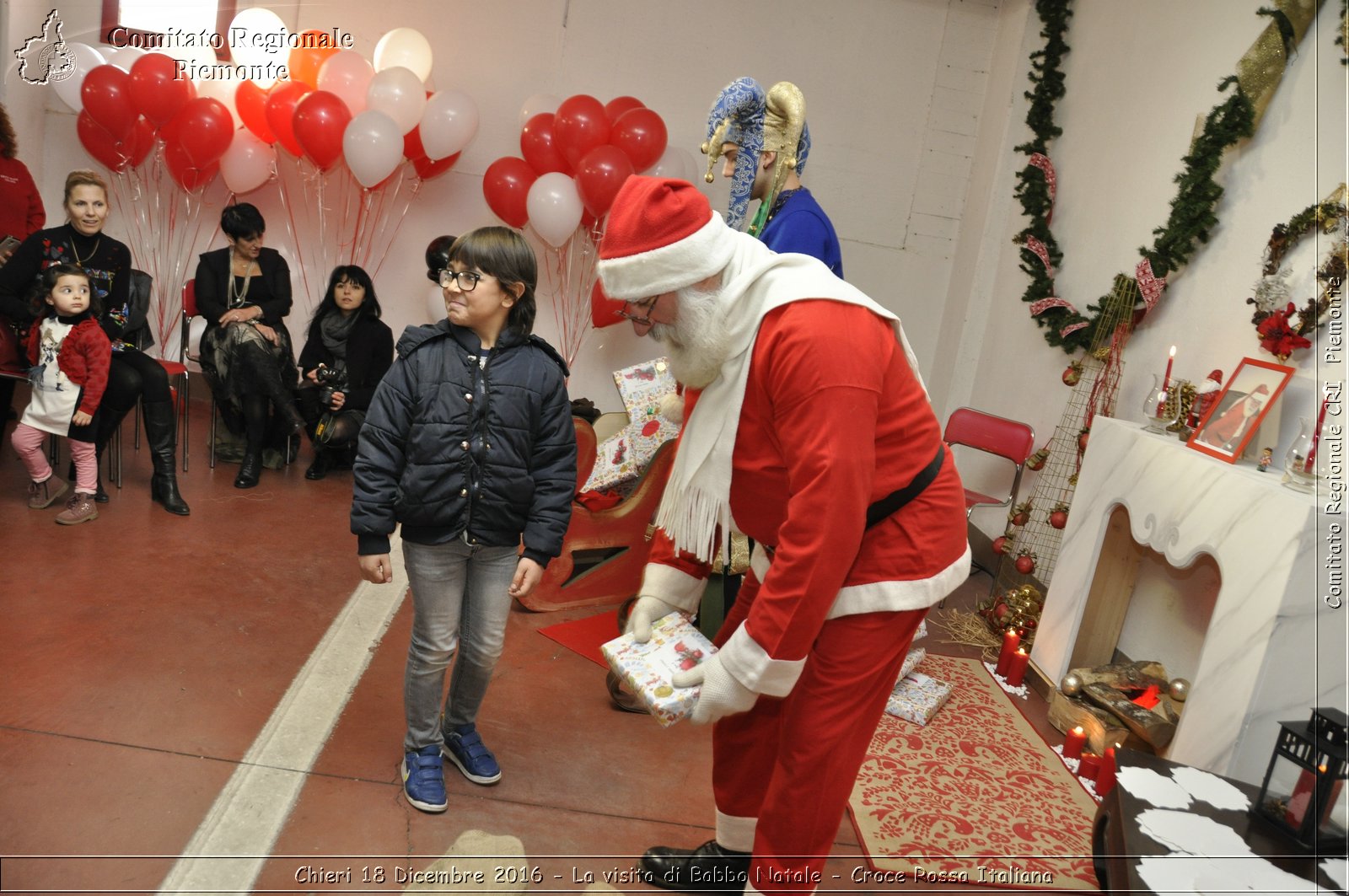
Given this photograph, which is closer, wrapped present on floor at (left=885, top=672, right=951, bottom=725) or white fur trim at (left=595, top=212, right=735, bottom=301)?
white fur trim at (left=595, top=212, right=735, bottom=301)

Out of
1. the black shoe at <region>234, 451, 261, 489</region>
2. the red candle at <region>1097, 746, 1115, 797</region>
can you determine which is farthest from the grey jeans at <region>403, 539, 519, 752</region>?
the black shoe at <region>234, 451, 261, 489</region>

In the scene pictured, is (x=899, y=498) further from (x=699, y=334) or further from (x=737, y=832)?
(x=737, y=832)

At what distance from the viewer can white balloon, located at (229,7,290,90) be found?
6105 millimetres

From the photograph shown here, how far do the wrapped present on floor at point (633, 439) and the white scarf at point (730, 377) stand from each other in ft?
6.91

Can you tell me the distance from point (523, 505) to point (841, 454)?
3.69 feet

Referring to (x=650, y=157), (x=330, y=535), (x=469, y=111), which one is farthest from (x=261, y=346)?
(x=650, y=157)

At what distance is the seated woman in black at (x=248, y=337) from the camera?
5.45 metres

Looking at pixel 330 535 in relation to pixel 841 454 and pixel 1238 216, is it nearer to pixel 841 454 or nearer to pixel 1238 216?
pixel 841 454

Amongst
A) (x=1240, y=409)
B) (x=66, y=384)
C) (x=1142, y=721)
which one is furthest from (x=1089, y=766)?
(x=66, y=384)

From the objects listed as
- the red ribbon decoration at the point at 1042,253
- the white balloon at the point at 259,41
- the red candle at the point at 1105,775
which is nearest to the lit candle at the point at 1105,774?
the red candle at the point at 1105,775

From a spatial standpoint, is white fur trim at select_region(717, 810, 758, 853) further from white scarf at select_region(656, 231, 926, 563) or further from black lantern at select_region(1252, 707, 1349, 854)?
black lantern at select_region(1252, 707, 1349, 854)

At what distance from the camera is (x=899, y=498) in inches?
79.0

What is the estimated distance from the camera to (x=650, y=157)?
19.0ft

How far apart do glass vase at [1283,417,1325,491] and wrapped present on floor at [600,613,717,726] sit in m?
2.11
